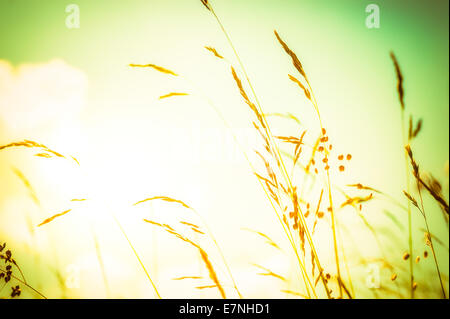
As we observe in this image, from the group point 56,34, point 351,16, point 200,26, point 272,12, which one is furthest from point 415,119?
point 56,34

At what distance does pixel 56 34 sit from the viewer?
3.09ft

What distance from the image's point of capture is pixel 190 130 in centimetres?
94

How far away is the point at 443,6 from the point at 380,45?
9.9 inches

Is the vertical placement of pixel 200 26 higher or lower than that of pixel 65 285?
higher

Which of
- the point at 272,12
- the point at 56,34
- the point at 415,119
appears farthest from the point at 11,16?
the point at 415,119

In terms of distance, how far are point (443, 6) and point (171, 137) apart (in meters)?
0.97

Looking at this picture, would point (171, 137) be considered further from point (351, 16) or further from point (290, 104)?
point (351, 16)

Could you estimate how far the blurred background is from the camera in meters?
0.92

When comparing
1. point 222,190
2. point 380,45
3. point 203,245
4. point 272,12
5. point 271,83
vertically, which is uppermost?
point 272,12

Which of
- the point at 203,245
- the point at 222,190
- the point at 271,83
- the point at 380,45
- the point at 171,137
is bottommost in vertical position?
the point at 203,245

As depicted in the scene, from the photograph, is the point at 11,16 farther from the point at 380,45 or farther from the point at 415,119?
the point at 415,119

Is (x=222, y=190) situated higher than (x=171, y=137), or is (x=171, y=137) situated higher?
(x=171, y=137)

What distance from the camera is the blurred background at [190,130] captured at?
916 mm

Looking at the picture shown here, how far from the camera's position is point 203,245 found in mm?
912
